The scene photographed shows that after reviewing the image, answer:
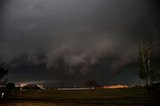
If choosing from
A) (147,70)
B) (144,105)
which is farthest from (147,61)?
(144,105)

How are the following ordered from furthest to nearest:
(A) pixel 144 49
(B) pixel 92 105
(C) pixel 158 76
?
(C) pixel 158 76 < (A) pixel 144 49 < (B) pixel 92 105

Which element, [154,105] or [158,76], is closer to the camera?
[154,105]

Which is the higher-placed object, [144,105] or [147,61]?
[147,61]

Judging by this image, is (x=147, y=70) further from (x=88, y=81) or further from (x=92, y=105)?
(x=88, y=81)

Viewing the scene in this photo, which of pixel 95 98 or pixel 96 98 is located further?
pixel 95 98

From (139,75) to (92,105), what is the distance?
150 ft

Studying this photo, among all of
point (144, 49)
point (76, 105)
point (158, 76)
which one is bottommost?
point (76, 105)

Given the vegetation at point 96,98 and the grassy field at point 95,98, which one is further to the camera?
the vegetation at point 96,98

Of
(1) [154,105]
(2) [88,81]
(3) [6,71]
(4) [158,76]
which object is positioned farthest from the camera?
(2) [88,81]

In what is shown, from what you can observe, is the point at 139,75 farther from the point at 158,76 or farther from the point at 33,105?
the point at 33,105

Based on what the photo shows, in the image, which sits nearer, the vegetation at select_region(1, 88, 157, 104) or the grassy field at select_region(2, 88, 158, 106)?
the grassy field at select_region(2, 88, 158, 106)

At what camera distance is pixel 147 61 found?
5912 cm

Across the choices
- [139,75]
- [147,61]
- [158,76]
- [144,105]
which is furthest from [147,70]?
[144,105]

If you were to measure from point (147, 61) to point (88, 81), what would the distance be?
121865mm
